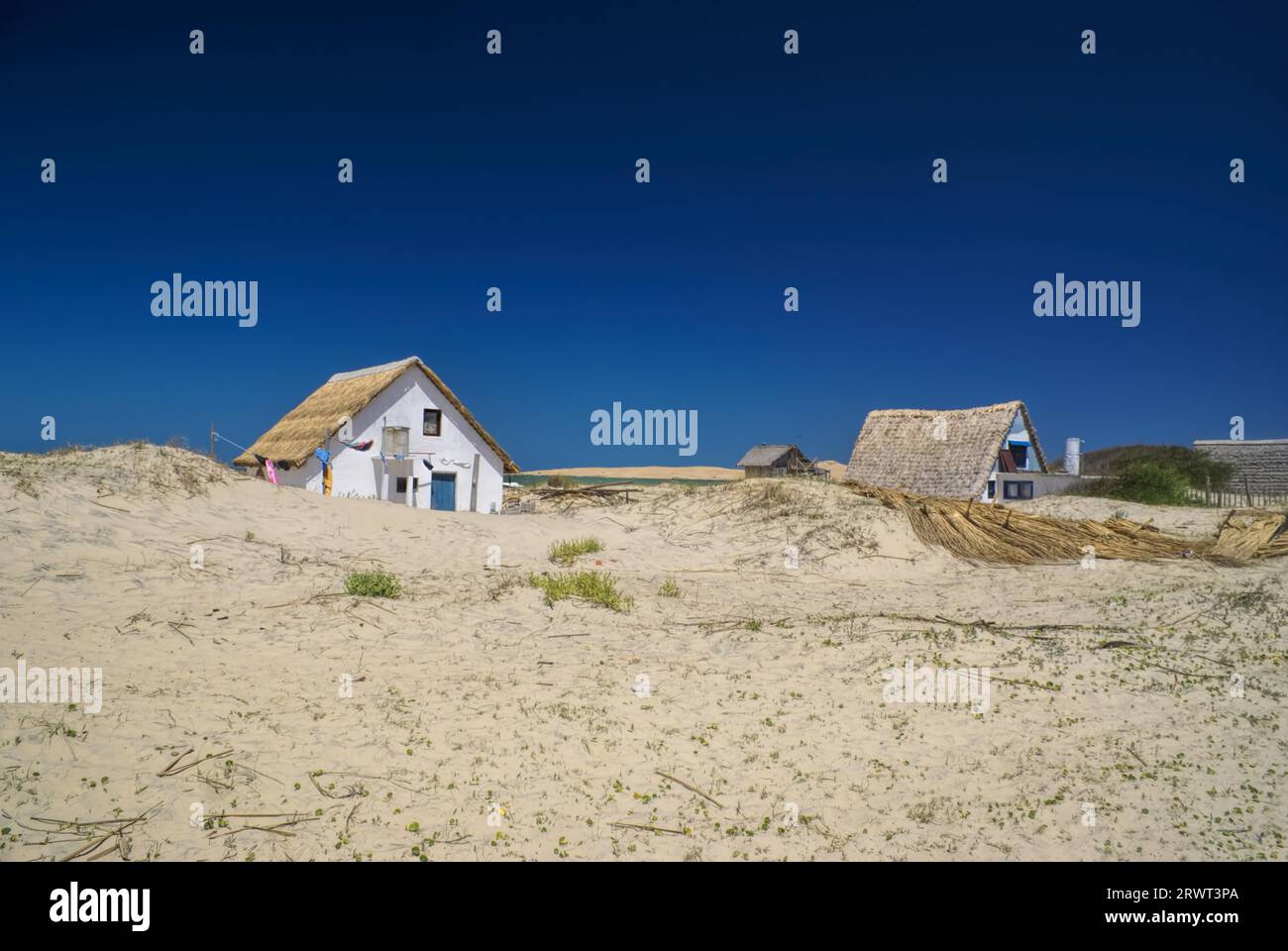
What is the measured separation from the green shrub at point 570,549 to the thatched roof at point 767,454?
23.4 metres

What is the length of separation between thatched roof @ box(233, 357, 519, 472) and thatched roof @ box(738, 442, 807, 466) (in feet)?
53.9

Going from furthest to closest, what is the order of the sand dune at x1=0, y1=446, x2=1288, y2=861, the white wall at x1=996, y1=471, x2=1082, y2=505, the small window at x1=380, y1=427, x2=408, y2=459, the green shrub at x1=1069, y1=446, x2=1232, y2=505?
the green shrub at x1=1069, y1=446, x2=1232, y2=505, the white wall at x1=996, y1=471, x2=1082, y2=505, the small window at x1=380, y1=427, x2=408, y2=459, the sand dune at x1=0, y1=446, x2=1288, y2=861

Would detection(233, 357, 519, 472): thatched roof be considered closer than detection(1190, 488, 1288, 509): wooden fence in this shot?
Yes

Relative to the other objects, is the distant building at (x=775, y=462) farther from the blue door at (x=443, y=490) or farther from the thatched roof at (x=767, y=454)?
the blue door at (x=443, y=490)

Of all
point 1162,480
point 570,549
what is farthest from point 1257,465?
point 570,549

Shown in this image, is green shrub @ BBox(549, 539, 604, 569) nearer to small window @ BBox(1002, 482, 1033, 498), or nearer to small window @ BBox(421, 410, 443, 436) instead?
small window @ BBox(421, 410, 443, 436)

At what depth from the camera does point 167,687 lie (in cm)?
684

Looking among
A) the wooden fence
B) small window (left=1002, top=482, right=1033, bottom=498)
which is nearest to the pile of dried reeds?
the wooden fence

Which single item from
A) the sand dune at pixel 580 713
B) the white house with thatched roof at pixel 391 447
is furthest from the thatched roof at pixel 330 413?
the sand dune at pixel 580 713

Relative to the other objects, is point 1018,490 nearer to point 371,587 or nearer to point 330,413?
point 330,413

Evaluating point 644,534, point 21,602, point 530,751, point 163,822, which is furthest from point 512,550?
point 163,822

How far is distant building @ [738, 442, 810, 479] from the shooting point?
126 ft

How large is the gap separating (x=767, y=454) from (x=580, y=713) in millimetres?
33481

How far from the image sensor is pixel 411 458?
2367 centimetres
